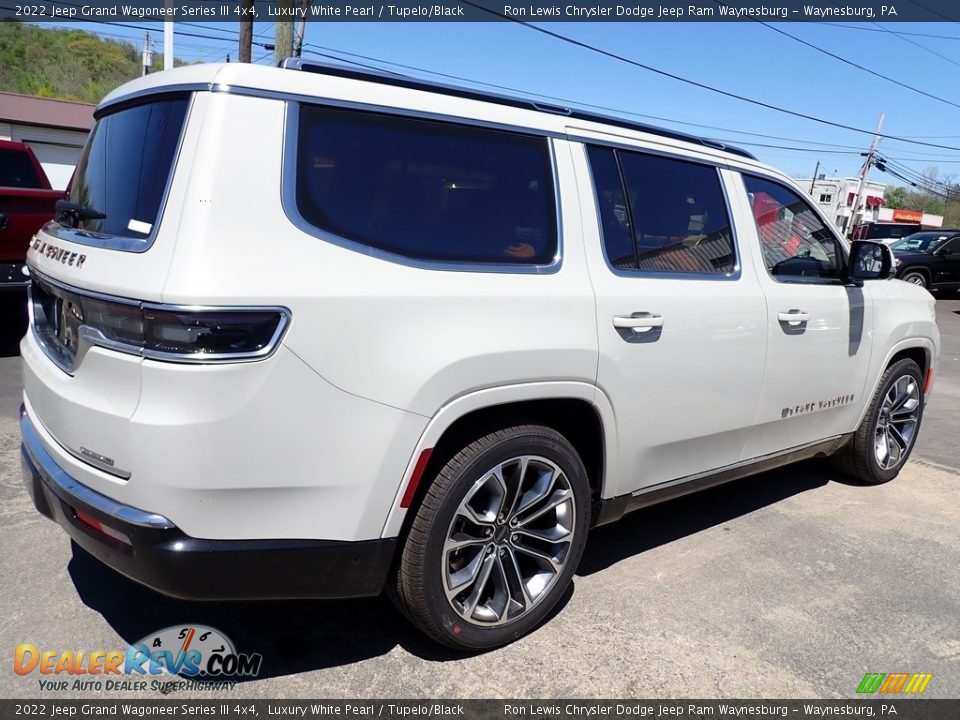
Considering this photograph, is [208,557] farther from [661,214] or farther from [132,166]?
[661,214]

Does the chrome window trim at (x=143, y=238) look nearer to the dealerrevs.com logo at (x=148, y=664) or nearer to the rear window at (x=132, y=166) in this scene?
the rear window at (x=132, y=166)

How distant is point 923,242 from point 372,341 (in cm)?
2002

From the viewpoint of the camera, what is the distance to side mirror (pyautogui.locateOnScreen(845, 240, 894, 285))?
412 cm

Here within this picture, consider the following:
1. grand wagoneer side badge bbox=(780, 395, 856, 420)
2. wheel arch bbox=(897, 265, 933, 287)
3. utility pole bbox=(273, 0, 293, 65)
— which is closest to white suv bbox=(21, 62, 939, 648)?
grand wagoneer side badge bbox=(780, 395, 856, 420)

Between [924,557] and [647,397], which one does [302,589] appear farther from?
[924,557]

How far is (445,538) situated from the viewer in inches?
100

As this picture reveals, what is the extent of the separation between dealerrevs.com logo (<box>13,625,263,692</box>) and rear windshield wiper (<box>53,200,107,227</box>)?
1.51 m

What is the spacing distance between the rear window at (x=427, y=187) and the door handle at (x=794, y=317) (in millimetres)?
1443

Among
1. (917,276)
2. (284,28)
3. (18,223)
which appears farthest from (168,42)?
(917,276)

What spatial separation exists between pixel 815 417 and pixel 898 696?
166 centimetres

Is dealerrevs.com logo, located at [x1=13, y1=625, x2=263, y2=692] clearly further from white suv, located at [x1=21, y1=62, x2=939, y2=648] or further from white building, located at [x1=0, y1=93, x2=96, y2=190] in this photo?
white building, located at [x1=0, y1=93, x2=96, y2=190]

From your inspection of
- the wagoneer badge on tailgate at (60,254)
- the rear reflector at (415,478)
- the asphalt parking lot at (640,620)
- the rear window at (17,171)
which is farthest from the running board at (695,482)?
the rear window at (17,171)

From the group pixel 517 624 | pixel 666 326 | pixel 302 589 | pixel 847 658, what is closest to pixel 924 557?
pixel 847 658

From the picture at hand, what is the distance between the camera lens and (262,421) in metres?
2.10
